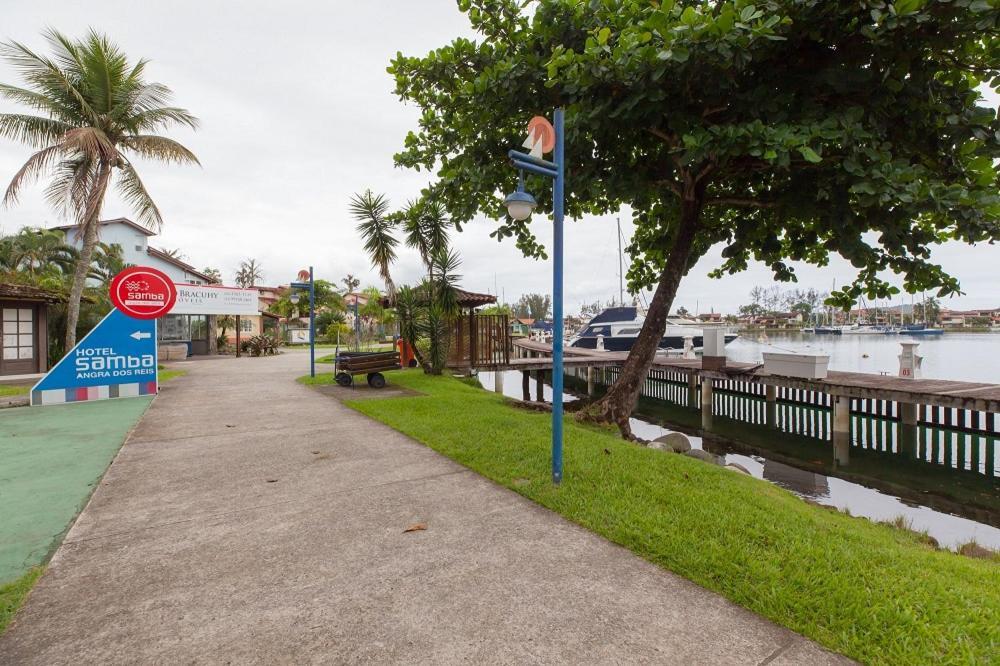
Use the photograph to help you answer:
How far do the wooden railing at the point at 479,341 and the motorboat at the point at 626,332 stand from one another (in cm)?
1828

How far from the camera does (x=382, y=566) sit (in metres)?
3.01

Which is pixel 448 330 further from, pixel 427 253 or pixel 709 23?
pixel 709 23

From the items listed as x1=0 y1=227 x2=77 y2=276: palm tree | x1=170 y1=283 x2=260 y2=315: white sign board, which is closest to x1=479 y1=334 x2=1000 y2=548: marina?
x1=170 y1=283 x2=260 y2=315: white sign board

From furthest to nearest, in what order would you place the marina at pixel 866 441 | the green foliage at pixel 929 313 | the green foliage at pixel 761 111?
the green foliage at pixel 929 313
the marina at pixel 866 441
the green foliage at pixel 761 111

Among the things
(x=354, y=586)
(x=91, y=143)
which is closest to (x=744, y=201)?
(x=354, y=586)

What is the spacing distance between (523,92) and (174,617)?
7169 millimetres

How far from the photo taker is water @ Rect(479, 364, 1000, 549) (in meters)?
7.27

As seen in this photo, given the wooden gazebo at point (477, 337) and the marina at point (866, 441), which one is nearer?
the marina at point (866, 441)

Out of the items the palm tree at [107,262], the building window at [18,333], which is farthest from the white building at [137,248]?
the building window at [18,333]

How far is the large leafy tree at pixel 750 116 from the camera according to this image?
4992mm

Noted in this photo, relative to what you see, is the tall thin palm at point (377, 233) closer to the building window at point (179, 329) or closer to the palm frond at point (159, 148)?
the palm frond at point (159, 148)

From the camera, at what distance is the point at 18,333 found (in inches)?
599

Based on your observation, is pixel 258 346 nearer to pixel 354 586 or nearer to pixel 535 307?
pixel 354 586

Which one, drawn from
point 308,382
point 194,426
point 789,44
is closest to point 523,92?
point 789,44
